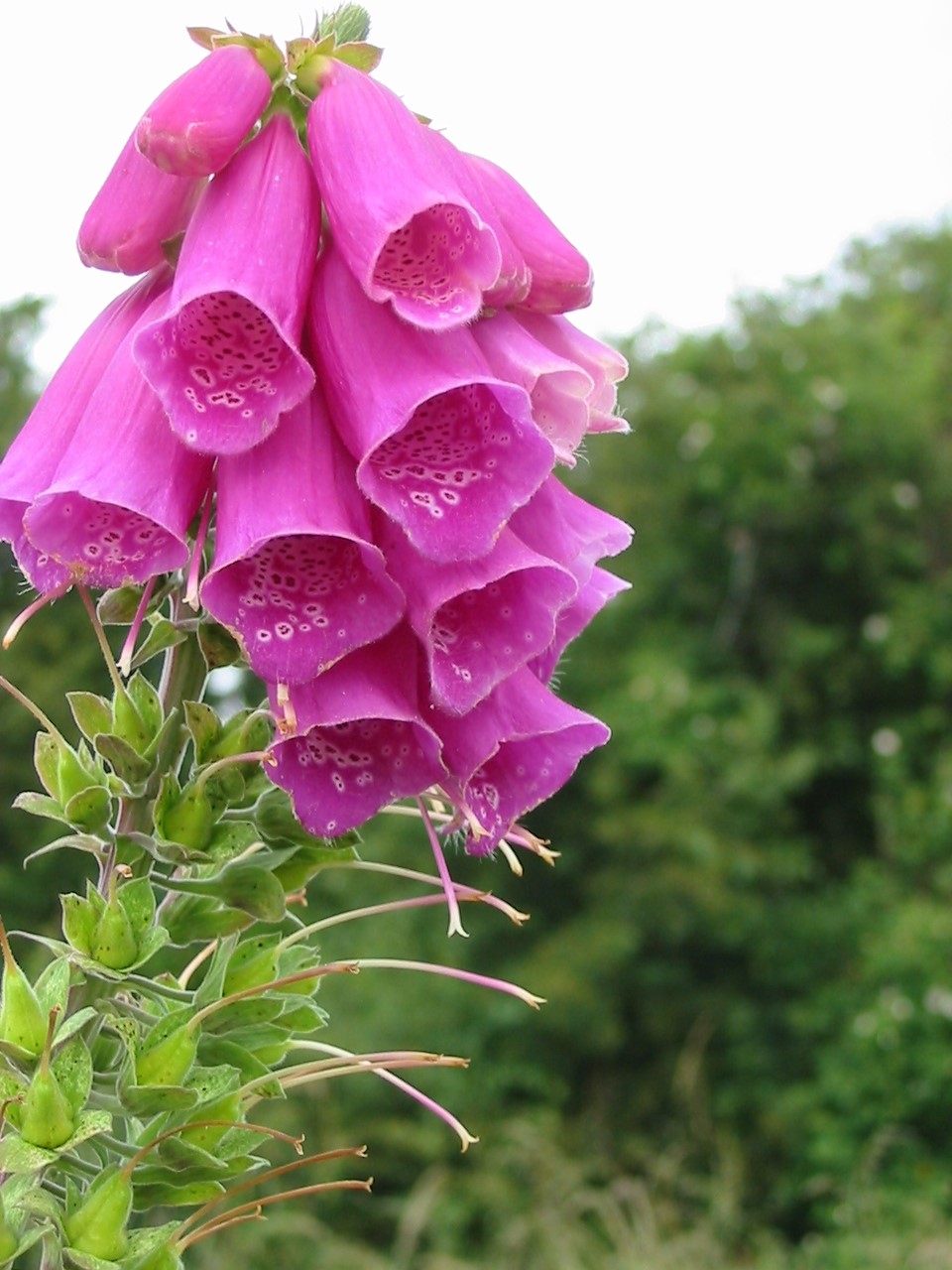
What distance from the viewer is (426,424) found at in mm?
1212

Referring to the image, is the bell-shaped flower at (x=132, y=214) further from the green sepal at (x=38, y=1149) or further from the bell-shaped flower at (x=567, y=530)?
the green sepal at (x=38, y=1149)

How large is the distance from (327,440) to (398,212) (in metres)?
0.19

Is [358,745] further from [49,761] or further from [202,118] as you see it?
[202,118]

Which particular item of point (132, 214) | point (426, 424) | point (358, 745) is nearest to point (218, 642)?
point (358, 745)

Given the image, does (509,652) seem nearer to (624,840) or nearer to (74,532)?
(74,532)

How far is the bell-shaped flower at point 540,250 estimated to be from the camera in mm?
1328

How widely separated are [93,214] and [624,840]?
10.3 metres

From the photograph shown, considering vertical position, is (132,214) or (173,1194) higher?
(132,214)

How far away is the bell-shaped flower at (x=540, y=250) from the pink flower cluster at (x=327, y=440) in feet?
0.17

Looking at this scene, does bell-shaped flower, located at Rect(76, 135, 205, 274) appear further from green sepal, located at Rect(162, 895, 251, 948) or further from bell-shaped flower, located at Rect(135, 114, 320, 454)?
green sepal, located at Rect(162, 895, 251, 948)

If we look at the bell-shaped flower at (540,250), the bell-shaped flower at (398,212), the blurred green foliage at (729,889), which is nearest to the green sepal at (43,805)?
the bell-shaped flower at (398,212)

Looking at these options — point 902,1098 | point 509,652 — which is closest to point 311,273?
point 509,652

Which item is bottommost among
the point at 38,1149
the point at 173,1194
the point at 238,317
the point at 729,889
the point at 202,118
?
the point at 729,889

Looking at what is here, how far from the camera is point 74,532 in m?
1.20
